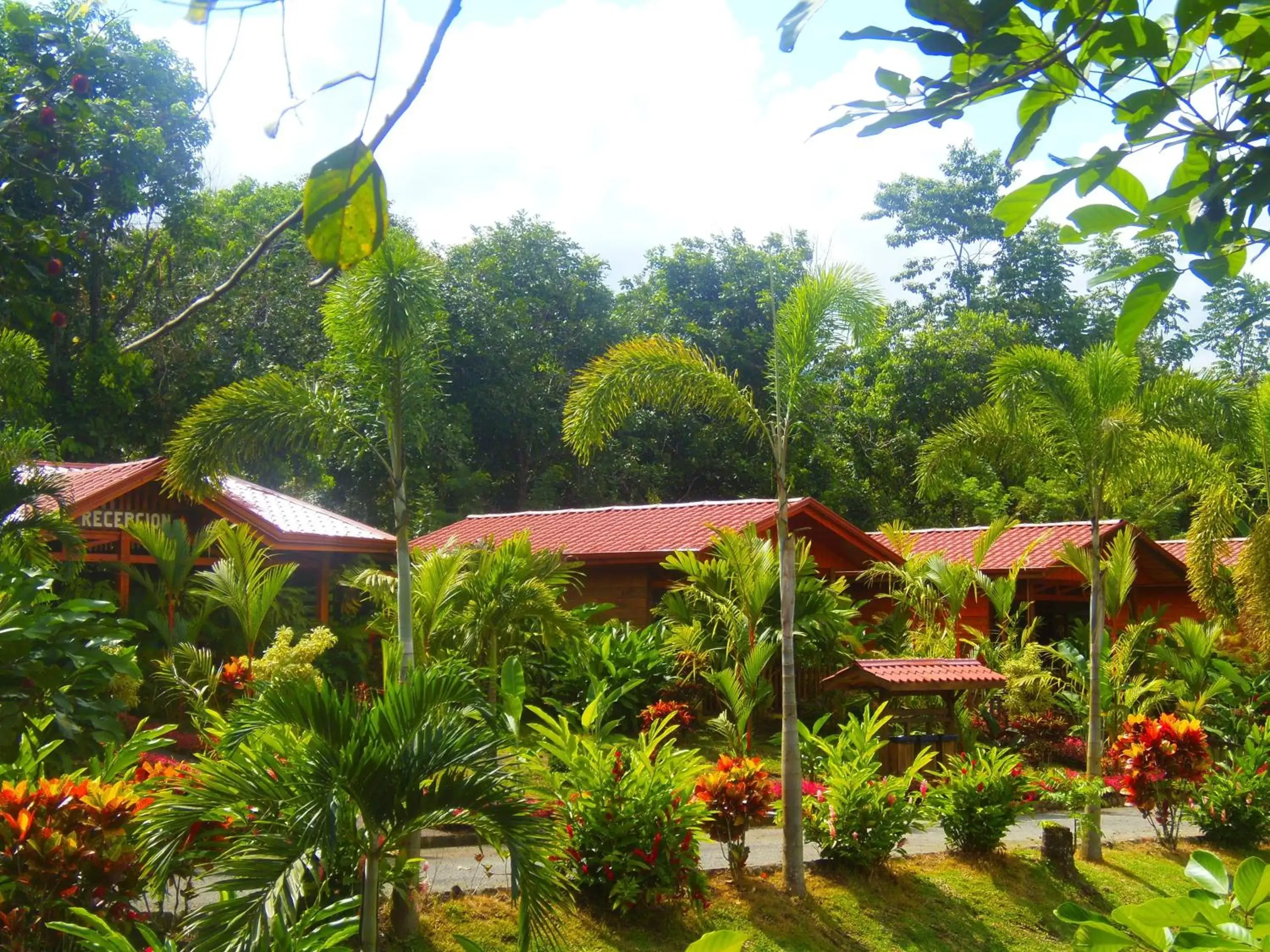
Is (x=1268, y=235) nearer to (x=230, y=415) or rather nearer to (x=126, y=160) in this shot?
(x=230, y=415)

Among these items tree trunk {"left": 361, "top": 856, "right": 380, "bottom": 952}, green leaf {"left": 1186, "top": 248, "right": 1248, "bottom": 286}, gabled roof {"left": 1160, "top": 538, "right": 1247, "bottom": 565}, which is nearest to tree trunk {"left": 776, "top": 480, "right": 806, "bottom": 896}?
tree trunk {"left": 361, "top": 856, "right": 380, "bottom": 952}

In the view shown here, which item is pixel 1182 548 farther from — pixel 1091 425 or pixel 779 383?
pixel 779 383

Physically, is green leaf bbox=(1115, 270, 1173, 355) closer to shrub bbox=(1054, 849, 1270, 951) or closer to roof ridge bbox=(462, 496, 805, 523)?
shrub bbox=(1054, 849, 1270, 951)

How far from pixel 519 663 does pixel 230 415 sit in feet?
8.94

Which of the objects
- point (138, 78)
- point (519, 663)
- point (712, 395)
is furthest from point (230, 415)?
point (138, 78)

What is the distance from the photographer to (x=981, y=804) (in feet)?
33.3

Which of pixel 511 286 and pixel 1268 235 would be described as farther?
pixel 511 286

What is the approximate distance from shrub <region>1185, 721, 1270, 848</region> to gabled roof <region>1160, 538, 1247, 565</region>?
23.8 ft

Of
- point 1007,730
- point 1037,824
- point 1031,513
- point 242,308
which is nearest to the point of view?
point 1037,824

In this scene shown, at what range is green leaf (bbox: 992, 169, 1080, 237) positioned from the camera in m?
1.66

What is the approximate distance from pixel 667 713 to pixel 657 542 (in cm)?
437

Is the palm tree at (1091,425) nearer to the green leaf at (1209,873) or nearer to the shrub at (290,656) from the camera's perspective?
the shrub at (290,656)

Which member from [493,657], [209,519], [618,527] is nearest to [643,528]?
[618,527]

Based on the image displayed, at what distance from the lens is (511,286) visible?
29375 millimetres
